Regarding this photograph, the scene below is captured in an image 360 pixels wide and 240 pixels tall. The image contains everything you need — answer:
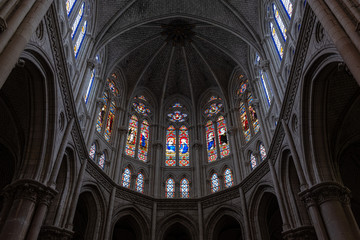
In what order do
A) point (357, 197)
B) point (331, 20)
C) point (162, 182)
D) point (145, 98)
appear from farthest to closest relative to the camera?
point (145, 98) → point (162, 182) → point (357, 197) → point (331, 20)

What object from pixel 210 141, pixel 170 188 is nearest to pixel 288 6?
pixel 210 141

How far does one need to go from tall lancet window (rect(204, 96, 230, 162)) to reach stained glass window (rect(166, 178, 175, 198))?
10.8 feet

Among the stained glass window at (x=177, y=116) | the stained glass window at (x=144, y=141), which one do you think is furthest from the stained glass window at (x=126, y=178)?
the stained glass window at (x=177, y=116)

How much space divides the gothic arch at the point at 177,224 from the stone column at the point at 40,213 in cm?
956

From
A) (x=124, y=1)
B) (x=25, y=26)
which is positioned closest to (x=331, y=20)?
(x=25, y=26)

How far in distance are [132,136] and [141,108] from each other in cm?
318

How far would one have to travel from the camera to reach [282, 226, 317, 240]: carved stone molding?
12.7 m

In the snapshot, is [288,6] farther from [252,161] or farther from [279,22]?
[252,161]

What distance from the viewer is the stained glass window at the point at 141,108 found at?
25.2 metres

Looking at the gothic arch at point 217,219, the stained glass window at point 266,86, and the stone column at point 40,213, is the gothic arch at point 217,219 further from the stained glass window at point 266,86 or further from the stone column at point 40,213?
the stone column at point 40,213

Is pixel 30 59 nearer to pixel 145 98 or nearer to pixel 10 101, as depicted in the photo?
pixel 10 101

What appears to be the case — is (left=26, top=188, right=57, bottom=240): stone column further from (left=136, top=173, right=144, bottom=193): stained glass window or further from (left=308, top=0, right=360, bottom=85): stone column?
(left=308, top=0, right=360, bottom=85): stone column

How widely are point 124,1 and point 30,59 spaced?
11906 mm

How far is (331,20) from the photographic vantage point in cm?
833
